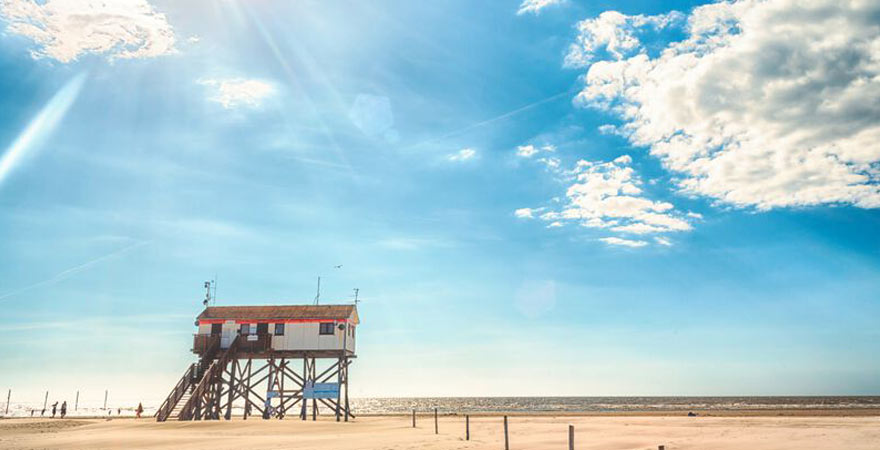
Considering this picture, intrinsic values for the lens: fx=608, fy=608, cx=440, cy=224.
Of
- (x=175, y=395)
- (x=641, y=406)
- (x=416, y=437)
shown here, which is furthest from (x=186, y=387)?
(x=641, y=406)

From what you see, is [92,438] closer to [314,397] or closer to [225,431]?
[225,431]

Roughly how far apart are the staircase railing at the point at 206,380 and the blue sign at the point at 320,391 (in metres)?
5.86

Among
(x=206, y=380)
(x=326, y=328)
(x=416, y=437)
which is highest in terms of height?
(x=326, y=328)

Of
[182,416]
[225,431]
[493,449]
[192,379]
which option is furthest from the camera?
[192,379]

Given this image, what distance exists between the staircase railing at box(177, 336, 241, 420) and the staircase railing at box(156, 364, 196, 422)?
0.67 metres

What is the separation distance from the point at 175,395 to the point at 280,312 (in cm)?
895

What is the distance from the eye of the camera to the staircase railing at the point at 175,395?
118ft

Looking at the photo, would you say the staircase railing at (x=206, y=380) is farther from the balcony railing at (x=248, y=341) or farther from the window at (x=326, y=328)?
the window at (x=326, y=328)

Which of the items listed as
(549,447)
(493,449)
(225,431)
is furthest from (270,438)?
(549,447)

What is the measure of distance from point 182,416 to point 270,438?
11.4 metres

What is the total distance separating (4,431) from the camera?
33156 millimetres

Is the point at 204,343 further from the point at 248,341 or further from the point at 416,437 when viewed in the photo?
the point at 416,437

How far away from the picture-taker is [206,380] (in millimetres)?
39781

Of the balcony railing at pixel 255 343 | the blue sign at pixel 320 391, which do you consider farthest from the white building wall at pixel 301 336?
the blue sign at pixel 320 391
